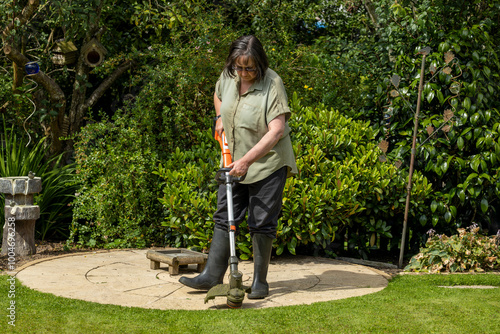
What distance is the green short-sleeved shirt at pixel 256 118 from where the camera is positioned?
3911mm

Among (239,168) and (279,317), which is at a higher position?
(239,168)

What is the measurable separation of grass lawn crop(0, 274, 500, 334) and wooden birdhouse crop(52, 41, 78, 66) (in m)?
3.72

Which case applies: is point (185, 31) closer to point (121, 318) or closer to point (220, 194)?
point (220, 194)

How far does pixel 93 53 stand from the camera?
7145 millimetres

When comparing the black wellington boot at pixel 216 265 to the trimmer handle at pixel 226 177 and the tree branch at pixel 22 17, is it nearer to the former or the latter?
the trimmer handle at pixel 226 177

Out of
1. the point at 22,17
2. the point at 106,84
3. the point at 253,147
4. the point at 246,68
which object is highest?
the point at 22,17

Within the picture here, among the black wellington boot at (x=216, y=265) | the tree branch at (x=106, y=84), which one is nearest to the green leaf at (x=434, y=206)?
the black wellington boot at (x=216, y=265)

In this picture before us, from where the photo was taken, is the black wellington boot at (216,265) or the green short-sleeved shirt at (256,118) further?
the black wellington boot at (216,265)

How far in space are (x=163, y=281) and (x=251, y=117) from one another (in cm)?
148

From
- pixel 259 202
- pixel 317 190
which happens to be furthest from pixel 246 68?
pixel 317 190

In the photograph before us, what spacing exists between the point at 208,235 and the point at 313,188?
1045 millimetres

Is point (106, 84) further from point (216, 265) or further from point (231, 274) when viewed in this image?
point (231, 274)

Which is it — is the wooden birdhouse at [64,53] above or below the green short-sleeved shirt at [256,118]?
above

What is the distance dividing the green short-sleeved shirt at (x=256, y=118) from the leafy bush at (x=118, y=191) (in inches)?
87.5
